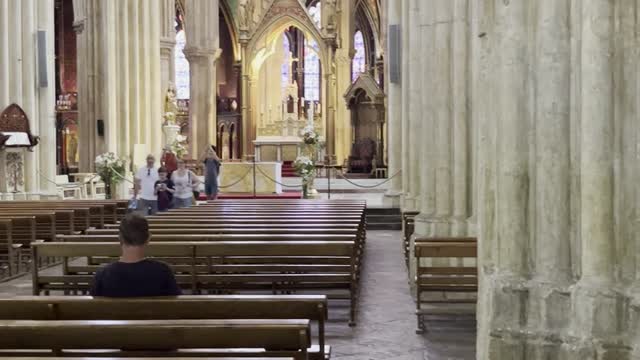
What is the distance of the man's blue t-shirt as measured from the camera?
507cm

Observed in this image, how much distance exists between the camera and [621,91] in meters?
5.07

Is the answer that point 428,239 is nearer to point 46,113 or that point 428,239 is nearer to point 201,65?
point 46,113

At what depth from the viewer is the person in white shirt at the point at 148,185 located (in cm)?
1533

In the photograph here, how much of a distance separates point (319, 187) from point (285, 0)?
1009 cm

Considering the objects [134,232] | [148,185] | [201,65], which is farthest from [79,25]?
[134,232]

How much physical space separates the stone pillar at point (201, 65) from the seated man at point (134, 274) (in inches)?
1210

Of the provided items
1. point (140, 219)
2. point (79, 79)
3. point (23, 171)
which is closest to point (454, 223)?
point (140, 219)

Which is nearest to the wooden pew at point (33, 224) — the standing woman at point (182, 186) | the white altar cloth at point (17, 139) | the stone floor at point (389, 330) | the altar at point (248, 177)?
the stone floor at point (389, 330)

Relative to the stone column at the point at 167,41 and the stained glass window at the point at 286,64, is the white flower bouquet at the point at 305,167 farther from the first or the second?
the stained glass window at the point at 286,64

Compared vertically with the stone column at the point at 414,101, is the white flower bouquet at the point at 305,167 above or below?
below

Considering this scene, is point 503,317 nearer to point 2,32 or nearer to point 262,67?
point 2,32

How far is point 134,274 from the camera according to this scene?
5070 mm

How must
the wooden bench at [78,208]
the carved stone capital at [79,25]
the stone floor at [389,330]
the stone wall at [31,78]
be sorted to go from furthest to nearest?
the carved stone capital at [79,25] → the stone wall at [31,78] → the wooden bench at [78,208] → the stone floor at [389,330]

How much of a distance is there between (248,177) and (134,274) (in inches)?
873
